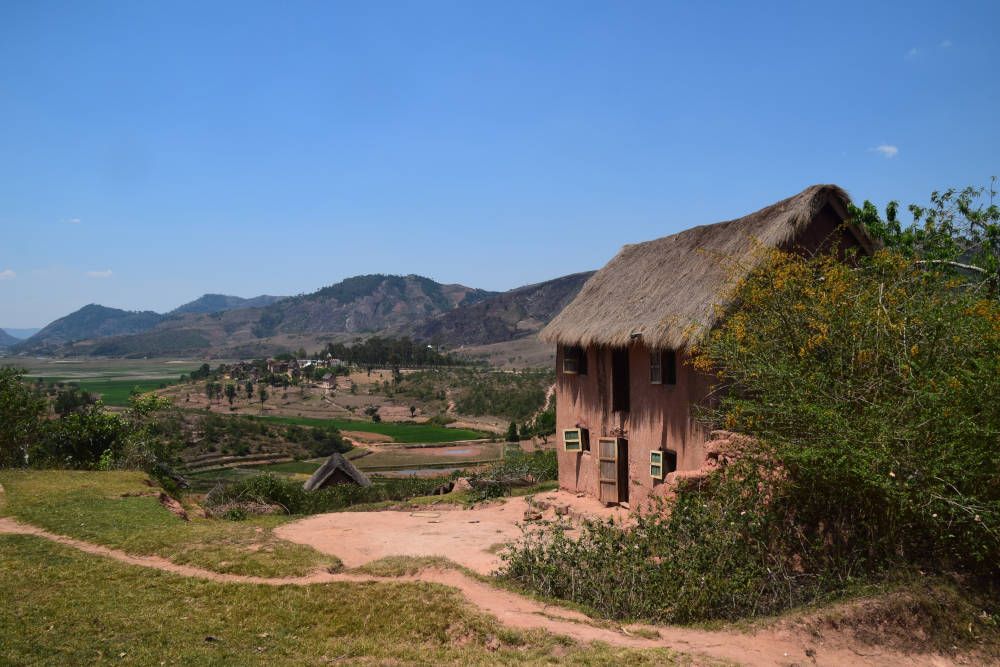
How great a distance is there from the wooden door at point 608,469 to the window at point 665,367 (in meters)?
1.98

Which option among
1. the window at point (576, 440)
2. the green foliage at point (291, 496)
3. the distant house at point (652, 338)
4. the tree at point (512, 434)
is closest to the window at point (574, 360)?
the distant house at point (652, 338)

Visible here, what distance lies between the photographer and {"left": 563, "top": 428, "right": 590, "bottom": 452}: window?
1634cm

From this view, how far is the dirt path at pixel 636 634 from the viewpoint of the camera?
6.84 meters

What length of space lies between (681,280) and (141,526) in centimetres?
1058

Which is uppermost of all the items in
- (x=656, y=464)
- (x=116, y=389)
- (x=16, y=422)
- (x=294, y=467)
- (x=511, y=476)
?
(x=16, y=422)

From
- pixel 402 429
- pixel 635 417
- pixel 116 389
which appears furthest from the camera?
pixel 116 389

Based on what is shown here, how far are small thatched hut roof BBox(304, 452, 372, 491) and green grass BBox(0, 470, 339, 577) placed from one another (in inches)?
237

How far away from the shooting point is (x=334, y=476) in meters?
22.9

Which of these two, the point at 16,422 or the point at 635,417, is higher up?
the point at 635,417

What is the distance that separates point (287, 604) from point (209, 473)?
37.1 meters

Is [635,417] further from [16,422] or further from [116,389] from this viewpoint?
[116,389]

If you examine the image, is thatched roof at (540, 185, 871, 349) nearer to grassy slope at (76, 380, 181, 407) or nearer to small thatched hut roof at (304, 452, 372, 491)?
small thatched hut roof at (304, 452, 372, 491)

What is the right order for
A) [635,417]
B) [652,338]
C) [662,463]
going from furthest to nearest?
[635,417] → [662,463] → [652,338]

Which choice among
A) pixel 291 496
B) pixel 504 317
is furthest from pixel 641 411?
pixel 504 317
